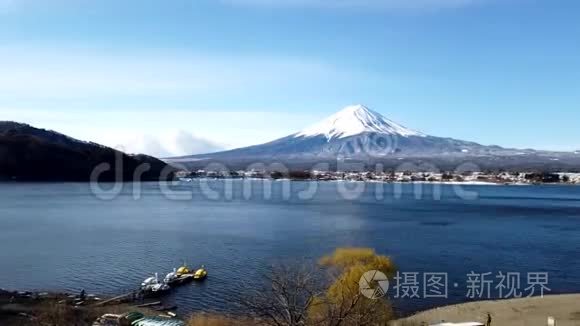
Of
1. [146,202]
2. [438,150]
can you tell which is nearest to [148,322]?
[146,202]

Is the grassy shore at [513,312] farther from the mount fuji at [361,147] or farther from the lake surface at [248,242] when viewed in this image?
the mount fuji at [361,147]

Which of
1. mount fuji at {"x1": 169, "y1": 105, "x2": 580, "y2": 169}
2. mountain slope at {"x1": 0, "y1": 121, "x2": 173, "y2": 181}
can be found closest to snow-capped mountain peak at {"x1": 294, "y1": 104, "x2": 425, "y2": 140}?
mount fuji at {"x1": 169, "y1": 105, "x2": 580, "y2": 169}

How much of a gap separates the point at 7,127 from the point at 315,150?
261 ft

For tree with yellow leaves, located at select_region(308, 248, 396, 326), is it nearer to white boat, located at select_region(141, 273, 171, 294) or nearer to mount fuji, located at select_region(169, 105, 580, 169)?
white boat, located at select_region(141, 273, 171, 294)

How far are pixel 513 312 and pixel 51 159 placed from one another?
43.9m

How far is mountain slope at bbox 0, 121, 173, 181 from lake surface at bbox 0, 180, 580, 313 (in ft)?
62.8

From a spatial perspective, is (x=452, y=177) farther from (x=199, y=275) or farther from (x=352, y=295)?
(x=352, y=295)

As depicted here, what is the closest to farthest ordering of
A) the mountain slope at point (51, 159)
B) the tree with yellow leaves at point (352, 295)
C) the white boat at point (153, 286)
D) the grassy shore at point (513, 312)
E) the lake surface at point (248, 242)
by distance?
the tree with yellow leaves at point (352, 295), the grassy shore at point (513, 312), the white boat at point (153, 286), the lake surface at point (248, 242), the mountain slope at point (51, 159)

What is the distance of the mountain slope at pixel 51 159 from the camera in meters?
43.5

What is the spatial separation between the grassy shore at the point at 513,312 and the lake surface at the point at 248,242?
21.4 inches

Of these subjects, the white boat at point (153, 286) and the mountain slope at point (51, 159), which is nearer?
the white boat at point (153, 286)

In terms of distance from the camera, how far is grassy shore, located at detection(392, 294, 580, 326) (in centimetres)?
773

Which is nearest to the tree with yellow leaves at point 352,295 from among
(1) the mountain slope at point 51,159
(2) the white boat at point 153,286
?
(2) the white boat at point 153,286

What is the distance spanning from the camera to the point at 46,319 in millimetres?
7398
